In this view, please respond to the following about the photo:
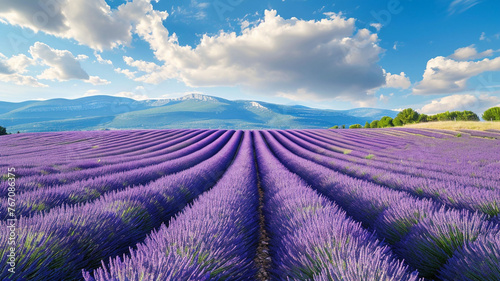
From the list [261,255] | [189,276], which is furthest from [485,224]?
[189,276]

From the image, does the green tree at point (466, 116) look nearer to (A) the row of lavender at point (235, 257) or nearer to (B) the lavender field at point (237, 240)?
(B) the lavender field at point (237, 240)

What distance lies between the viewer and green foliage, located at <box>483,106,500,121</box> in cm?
4648

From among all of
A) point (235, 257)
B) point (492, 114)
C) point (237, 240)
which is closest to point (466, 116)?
point (492, 114)

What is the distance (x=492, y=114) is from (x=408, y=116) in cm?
1601

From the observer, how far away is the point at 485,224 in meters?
1.58

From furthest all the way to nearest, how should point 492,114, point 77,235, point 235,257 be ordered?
point 492,114 → point 77,235 → point 235,257

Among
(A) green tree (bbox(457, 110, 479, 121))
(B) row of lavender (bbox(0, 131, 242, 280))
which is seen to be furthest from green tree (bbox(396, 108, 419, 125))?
(B) row of lavender (bbox(0, 131, 242, 280))

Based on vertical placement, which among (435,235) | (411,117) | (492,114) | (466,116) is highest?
(492,114)

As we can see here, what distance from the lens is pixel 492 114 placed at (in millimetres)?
47781

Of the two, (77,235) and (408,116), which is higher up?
(408,116)

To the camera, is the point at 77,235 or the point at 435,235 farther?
the point at 435,235

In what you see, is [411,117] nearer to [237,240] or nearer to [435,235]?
[435,235]

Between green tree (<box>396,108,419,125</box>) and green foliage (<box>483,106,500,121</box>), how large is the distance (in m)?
13.5

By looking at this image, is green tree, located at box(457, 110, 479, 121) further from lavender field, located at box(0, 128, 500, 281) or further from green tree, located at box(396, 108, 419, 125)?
lavender field, located at box(0, 128, 500, 281)
